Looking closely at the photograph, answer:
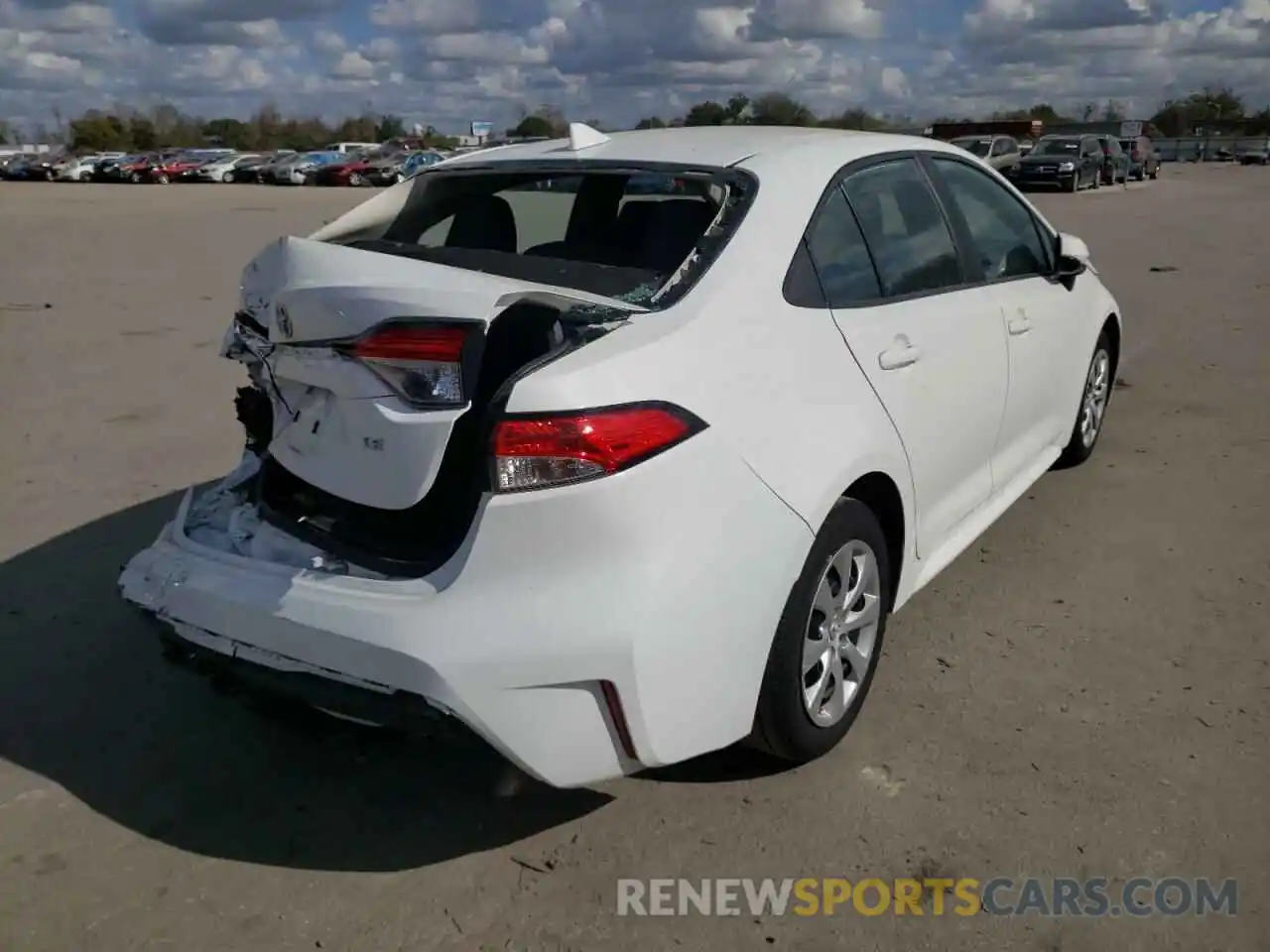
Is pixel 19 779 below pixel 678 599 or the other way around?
below

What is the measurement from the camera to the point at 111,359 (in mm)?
8633

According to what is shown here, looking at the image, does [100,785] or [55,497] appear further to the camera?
[55,497]

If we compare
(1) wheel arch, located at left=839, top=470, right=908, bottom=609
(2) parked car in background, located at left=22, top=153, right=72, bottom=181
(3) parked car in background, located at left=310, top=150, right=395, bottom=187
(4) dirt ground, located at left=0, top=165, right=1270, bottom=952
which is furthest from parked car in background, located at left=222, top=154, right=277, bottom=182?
(1) wheel arch, located at left=839, top=470, right=908, bottom=609

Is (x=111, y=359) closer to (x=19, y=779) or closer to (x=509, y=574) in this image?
(x=19, y=779)

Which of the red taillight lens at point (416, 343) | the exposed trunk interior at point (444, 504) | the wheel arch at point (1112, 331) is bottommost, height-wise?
the wheel arch at point (1112, 331)

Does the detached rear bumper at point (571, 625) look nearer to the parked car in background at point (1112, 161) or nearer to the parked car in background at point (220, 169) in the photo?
the parked car in background at point (1112, 161)

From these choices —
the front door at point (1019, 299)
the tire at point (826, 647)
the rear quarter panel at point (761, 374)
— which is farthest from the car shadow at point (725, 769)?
the front door at point (1019, 299)

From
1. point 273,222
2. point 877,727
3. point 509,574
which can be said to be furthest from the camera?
point 273,222

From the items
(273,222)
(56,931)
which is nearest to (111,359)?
(56,931)

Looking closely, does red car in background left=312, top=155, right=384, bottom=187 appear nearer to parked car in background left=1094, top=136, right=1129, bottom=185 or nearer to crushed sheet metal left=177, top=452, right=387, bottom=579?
parked car in background left=1094, top=136, right=1129, bottom=185

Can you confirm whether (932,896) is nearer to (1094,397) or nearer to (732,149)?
(732,149)

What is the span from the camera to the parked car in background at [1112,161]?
3578cm

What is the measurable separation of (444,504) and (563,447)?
21.3 inches

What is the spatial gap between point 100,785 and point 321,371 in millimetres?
1356
